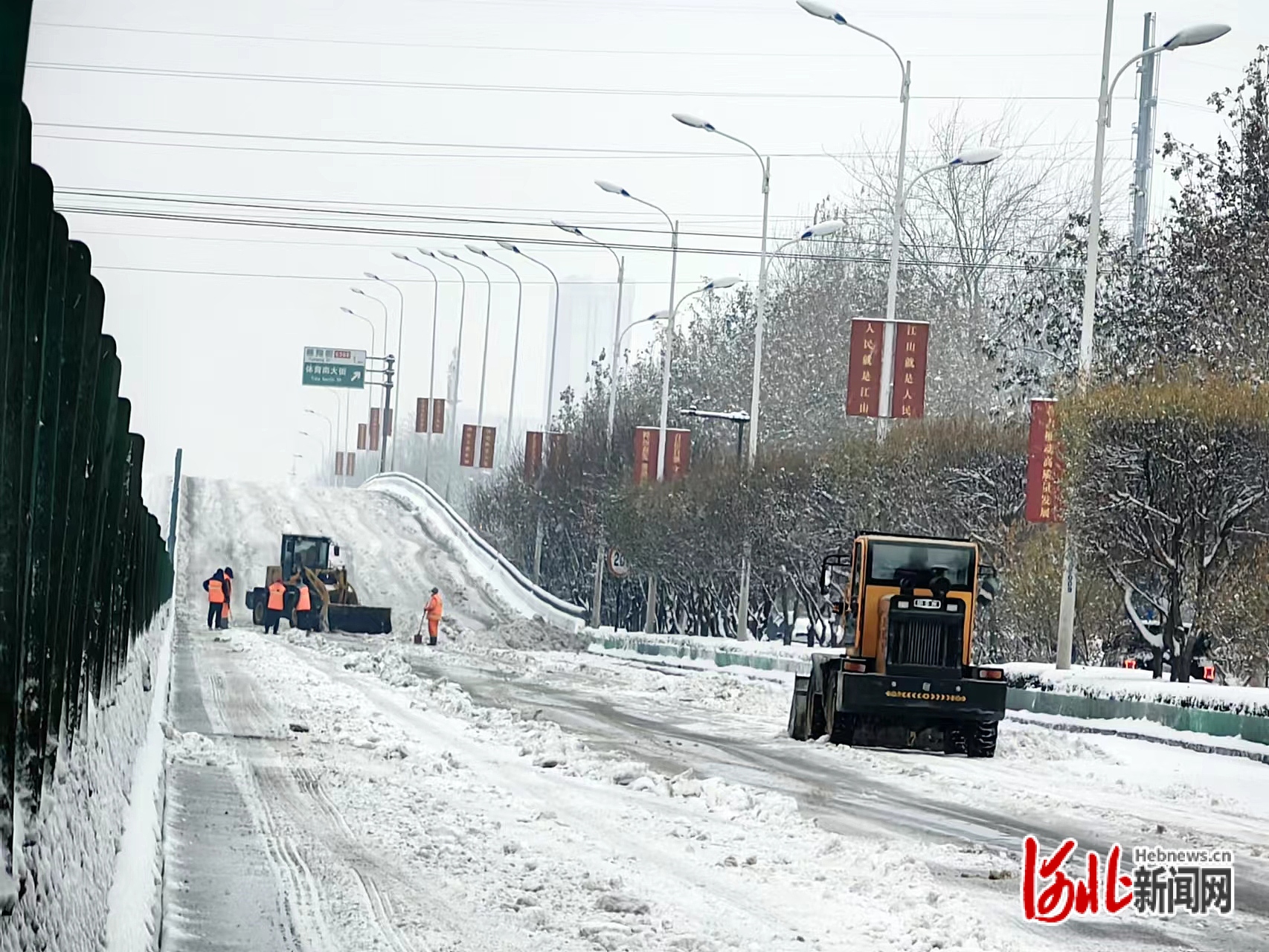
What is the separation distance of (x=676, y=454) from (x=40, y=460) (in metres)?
51.0

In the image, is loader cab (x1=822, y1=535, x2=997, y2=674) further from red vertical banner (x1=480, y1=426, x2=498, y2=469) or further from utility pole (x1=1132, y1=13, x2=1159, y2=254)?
red vertical banner (x1=480, y1=426, x2=498, y2=469)

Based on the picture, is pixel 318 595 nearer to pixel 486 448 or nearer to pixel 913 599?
pixel 486 448

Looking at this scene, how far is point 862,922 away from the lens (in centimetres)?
943

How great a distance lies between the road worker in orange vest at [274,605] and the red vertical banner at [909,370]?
20790 millimetres

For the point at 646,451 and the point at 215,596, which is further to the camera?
the point at 646,451

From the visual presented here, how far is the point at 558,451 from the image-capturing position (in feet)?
231

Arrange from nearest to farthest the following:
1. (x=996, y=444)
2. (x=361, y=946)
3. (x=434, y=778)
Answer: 1. (x=361, y=946)
2. (x=434, y=778)
3. (x=996, y=444)

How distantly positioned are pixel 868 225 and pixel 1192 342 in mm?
36522

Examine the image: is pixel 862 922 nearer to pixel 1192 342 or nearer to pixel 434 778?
pixel 434 778

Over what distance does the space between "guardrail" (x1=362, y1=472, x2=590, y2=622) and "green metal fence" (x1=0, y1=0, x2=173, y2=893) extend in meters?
54.9

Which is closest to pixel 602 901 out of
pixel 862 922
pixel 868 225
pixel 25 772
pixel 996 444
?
pixel 862 922

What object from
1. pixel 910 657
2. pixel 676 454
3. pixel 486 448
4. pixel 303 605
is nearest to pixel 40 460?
pixel 910 657

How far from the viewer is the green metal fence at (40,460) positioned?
3.79m

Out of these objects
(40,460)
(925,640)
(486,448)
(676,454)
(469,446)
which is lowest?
(925,640)
